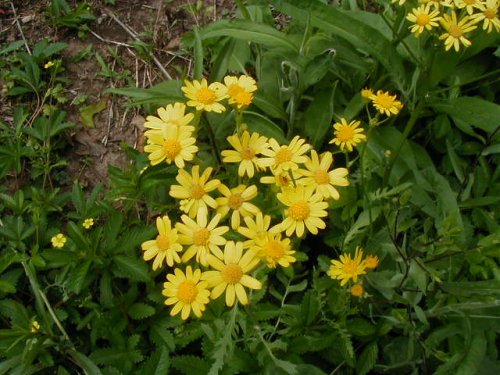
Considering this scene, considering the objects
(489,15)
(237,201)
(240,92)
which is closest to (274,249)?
(237,201)

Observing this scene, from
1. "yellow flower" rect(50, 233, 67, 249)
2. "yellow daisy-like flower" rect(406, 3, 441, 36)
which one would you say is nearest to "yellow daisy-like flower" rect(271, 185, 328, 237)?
"yellow daisy-like flower" rect(406, 3, 441, 36)

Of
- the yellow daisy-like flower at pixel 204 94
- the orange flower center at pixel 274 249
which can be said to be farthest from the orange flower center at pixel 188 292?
the yellow daisy-like flower at pixel 204 94

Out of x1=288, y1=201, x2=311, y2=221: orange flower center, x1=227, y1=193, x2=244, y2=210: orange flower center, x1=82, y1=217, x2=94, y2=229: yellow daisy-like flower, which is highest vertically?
x1=288, y1=201, x2=311, y2=221: orange flower center

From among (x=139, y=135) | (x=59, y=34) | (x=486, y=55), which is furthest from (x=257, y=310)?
(x=59, y=34)

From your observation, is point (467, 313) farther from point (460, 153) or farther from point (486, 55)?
point (486, 55)

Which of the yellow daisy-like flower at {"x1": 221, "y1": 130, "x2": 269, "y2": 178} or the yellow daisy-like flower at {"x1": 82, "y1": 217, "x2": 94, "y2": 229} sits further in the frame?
the yellow daisy-like flower at {"x1": 82, "y1": 217, "x2": 94, "y2": 229}

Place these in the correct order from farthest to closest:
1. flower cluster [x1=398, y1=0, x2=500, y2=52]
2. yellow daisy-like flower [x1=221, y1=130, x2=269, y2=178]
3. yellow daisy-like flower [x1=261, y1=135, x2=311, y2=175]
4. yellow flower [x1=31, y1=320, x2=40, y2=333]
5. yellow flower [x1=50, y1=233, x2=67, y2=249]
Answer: yellow flower [x1=50, y1=233, x2=67, y2=249]
yellow flower [x1=31, y1=320, x2=40, y2=333]
flower cluster [x1=398, y1=0, x2=500, y2=52]
yellow daisy-like flower [x1=221, y1=130, x2=269, y2=178]
yellow daisy-like flower [x1=261, y1=135, x2=311, y2=175]

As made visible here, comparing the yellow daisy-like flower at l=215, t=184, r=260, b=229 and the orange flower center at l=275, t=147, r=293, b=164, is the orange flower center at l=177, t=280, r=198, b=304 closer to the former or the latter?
the yellow daisy-like flower at l=215, t=184, r=260, b=229

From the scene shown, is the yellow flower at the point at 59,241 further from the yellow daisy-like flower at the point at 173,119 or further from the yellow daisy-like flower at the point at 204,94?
the yellow daisy-like flower at the point at 204,94
